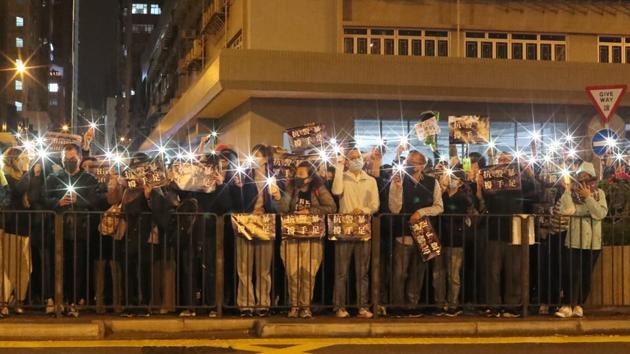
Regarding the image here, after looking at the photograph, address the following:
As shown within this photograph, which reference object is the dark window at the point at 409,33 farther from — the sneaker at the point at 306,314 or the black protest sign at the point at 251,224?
the sneaker at the point at 306,314

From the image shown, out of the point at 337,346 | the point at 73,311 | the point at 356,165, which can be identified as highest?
the point at 356,165

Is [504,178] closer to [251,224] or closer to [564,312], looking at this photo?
[564,312]

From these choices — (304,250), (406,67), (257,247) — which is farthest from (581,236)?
(406,67)

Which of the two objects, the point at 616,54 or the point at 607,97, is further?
the point at 616,54

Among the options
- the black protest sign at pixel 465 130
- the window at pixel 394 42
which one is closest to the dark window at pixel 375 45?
the window at pixel 394 42

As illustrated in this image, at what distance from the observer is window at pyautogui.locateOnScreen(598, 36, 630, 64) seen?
2578cm

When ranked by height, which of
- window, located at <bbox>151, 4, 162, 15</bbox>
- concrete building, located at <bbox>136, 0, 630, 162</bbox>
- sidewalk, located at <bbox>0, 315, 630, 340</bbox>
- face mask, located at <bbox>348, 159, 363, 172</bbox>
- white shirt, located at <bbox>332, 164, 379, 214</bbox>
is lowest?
sidewalk, located at <bbox>0, 315, 630, 340</bbox>

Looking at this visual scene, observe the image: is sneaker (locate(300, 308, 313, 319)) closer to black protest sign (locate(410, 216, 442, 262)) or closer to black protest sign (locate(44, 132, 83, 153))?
black protest sign (locate(410, 216, 442, 262))

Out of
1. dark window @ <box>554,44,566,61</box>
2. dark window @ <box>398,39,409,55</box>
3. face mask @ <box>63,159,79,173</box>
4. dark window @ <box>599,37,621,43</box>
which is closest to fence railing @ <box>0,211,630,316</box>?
face mask @ <box>63,159,79,173</box>

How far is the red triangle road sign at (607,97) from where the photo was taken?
40.7 ft

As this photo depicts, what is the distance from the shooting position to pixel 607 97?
1256 centimetres

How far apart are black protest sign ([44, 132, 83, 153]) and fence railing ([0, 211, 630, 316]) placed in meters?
1.30

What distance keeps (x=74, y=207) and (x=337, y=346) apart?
3814 millimetres

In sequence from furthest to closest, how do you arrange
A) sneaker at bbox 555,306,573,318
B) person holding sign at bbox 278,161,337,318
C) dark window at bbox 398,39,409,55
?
dark window at bbox 398,39,409,55 → sneaker at bbox 555,306,573,318 → person holding sign at bbox 278,161,337,318
